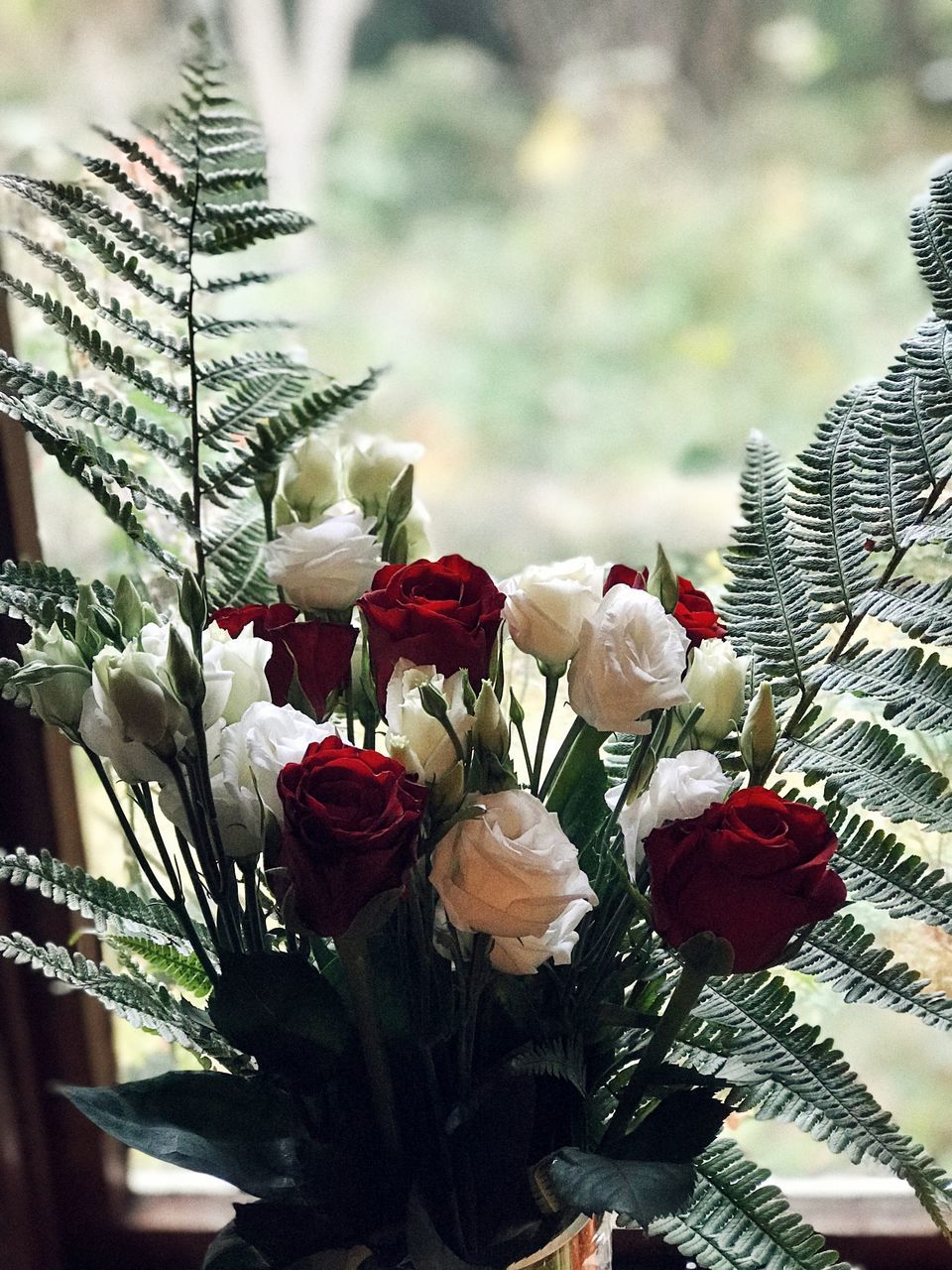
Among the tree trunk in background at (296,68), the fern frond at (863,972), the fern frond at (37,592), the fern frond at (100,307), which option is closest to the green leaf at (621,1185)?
the fern frond at (863,972)

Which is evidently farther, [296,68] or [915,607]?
[296,68]

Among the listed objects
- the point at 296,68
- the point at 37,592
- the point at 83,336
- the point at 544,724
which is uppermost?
the point at 296,68

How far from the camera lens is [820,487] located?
0.63 metres

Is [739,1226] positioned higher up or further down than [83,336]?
further down

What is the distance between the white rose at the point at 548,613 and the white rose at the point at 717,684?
0.05 m

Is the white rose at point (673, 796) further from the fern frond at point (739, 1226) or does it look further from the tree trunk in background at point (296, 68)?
the tree trunk in background at point (296, 68)

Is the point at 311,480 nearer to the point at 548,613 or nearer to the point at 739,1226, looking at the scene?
the point at 548,613

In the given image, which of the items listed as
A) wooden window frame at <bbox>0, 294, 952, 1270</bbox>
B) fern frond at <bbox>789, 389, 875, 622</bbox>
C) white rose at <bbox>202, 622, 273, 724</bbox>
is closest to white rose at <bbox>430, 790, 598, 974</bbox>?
white rose at <bbox>202, 622, 273, 724</bbox>

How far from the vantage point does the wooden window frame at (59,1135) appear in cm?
93

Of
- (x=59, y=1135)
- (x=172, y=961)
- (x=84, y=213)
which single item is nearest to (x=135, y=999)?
(x=172, y=961)

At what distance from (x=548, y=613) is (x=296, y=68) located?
0.53m

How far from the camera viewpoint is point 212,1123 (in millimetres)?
549

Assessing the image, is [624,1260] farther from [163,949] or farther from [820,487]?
[820,487]

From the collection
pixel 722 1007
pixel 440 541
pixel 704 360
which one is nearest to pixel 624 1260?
pixel 722 1007
